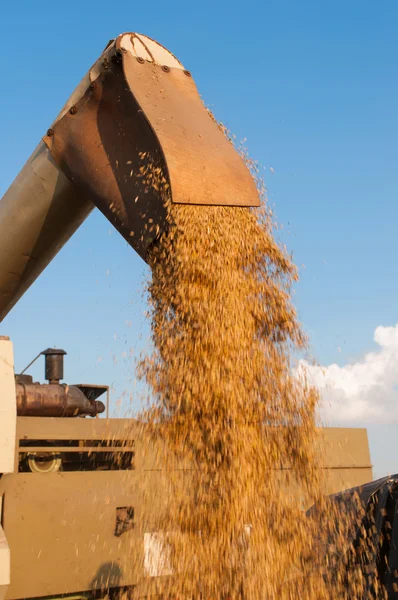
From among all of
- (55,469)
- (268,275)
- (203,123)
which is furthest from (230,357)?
(55,469)

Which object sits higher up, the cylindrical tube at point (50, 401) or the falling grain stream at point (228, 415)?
the cylindrical tube at point (50, 401)

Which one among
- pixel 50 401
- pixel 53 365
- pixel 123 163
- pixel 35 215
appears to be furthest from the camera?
pixel 53 365

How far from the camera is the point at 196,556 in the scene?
2.47 metres

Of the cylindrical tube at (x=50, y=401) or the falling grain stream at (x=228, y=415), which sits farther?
the cylindrical tube at (x=50, y=401)

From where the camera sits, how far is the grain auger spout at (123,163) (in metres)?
2.22

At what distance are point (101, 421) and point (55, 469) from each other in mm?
576

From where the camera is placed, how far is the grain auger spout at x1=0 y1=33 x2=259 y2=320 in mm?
2223

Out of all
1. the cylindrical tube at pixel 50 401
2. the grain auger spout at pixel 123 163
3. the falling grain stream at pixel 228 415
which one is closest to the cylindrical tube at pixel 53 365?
the cylindrical tube at pixel 50 401

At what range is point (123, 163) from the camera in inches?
93.7

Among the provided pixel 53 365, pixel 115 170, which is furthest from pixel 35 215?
pixel 53 365

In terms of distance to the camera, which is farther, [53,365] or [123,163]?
[53,365]

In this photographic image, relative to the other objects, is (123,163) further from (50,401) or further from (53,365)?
(53,365)

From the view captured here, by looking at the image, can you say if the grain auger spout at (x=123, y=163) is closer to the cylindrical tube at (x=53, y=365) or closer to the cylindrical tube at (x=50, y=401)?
the cylindrical tube at (x=50, y=401)

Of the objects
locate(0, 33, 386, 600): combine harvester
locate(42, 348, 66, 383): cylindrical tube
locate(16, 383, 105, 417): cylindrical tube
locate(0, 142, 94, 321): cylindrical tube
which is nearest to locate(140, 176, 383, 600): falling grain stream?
locate(0, 33, 386, 600): combine harvester
